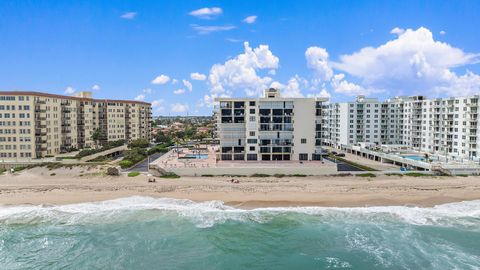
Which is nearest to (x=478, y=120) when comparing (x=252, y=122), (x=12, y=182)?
(x=252, y=122)

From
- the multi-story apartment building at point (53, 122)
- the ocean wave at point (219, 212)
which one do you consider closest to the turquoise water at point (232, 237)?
the ocean wave at point (219, 212)

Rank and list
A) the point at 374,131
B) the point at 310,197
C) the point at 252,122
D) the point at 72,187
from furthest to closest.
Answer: the point at 374,131, the point at 252,122, the point at 72,187, the point at 310,197

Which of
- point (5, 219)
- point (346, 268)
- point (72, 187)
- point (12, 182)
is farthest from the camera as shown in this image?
point (12, 182)

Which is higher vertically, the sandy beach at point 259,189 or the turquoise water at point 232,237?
the sandy beach at point 259,189

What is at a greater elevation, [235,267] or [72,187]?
[72,187]

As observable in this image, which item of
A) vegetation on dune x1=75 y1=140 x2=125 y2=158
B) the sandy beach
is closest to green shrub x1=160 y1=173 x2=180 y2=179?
the sandy beach

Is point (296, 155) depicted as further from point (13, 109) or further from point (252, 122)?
point (13, 109)

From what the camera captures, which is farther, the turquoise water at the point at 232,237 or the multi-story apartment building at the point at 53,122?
the multi-story apartment building at the point at 53,122

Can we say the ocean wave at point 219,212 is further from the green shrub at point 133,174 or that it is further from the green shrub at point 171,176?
the green shrub at point 133,174
